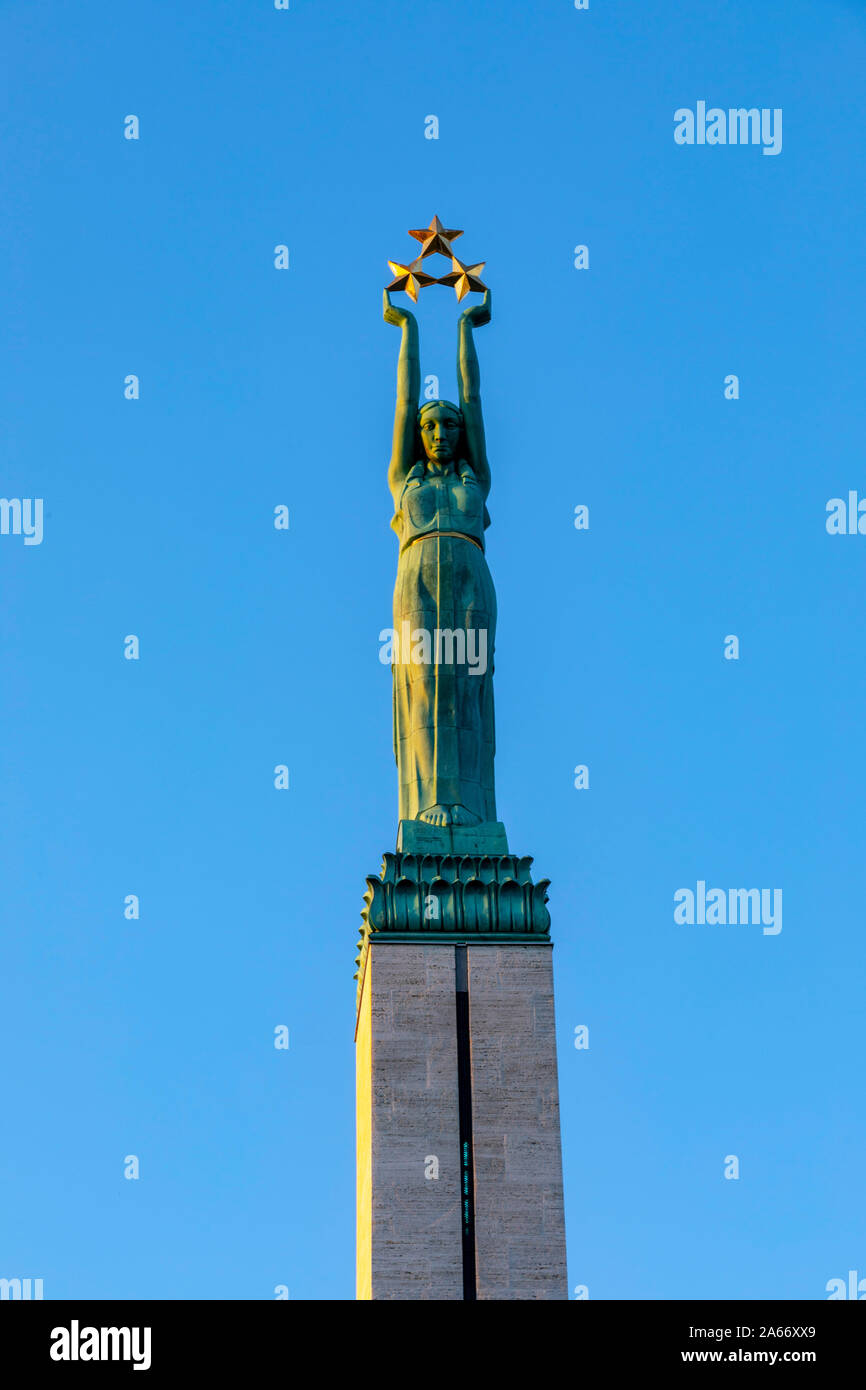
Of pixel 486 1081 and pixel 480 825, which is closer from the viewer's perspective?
pixel 486 1081

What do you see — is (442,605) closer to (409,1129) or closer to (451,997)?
(451,997)

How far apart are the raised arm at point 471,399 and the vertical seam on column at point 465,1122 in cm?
766

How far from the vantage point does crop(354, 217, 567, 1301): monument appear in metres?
23.5

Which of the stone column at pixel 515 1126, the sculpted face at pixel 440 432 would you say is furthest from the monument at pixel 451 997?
the sculpted face at pixel 440 432

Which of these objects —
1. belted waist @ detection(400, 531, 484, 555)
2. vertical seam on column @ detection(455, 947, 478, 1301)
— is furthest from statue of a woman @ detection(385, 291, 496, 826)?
vertical seam on column @ detection(455, 947, 478, 1301)

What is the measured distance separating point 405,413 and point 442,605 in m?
3.28

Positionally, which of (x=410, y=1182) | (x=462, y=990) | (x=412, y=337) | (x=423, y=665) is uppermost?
(x=412, y=337)

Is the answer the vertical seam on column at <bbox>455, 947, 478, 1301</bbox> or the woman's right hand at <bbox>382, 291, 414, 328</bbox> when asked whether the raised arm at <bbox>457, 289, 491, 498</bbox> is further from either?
the vertical seam on column at <bbox>455, 947, 478, 1301</bbox>

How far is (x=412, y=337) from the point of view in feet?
97.7

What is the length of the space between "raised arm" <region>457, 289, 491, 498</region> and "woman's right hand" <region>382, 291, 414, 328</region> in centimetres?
77

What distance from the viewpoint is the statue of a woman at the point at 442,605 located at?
27.3m
